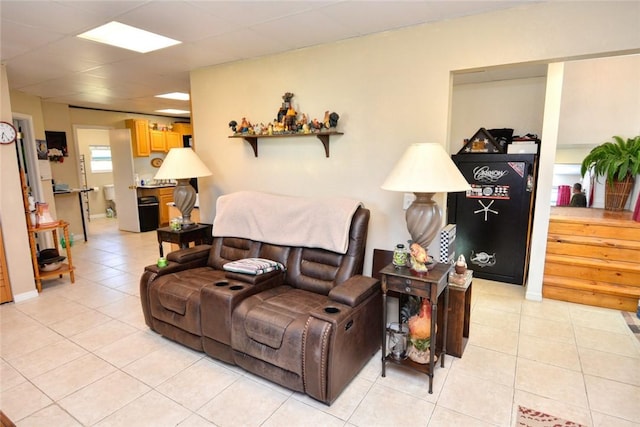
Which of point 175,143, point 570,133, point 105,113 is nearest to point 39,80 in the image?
point 105,113

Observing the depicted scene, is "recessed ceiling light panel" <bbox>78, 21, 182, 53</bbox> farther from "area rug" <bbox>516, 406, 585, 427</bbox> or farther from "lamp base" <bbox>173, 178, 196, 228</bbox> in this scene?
"area rug" <bbox>516, 406, 585, 427</bbox>

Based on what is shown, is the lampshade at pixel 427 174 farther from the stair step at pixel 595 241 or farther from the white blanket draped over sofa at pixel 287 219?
the stair step at pixel 595 241

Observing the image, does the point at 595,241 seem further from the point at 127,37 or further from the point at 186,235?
the point at 127,37

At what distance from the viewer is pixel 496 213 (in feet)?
13.1

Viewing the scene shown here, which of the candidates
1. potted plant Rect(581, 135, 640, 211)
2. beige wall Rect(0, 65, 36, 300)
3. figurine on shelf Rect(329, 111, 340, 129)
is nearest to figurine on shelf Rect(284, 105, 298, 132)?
figurine on shelf Rect(329, 111, 340, 129)

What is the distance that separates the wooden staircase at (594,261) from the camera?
334 centimetres

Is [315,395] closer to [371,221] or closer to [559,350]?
[371,221]

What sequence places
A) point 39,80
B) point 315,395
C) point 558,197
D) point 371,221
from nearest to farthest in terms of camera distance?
point 315,395 < point 371,221 < point 39,80 < point 558,197

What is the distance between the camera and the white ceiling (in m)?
2.24

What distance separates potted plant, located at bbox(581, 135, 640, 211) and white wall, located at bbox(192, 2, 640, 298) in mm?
2025

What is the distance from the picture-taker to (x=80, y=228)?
6461mm

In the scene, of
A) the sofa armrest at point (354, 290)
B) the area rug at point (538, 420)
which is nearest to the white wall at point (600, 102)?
the area rug at point (538, 420)

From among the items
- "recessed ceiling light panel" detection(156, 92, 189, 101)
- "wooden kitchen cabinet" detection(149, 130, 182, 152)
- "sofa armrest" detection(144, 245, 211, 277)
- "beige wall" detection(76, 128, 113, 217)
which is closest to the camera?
"sofa armrest" detection(144, 245, 211, 277)

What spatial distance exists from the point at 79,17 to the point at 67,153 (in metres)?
4.83
